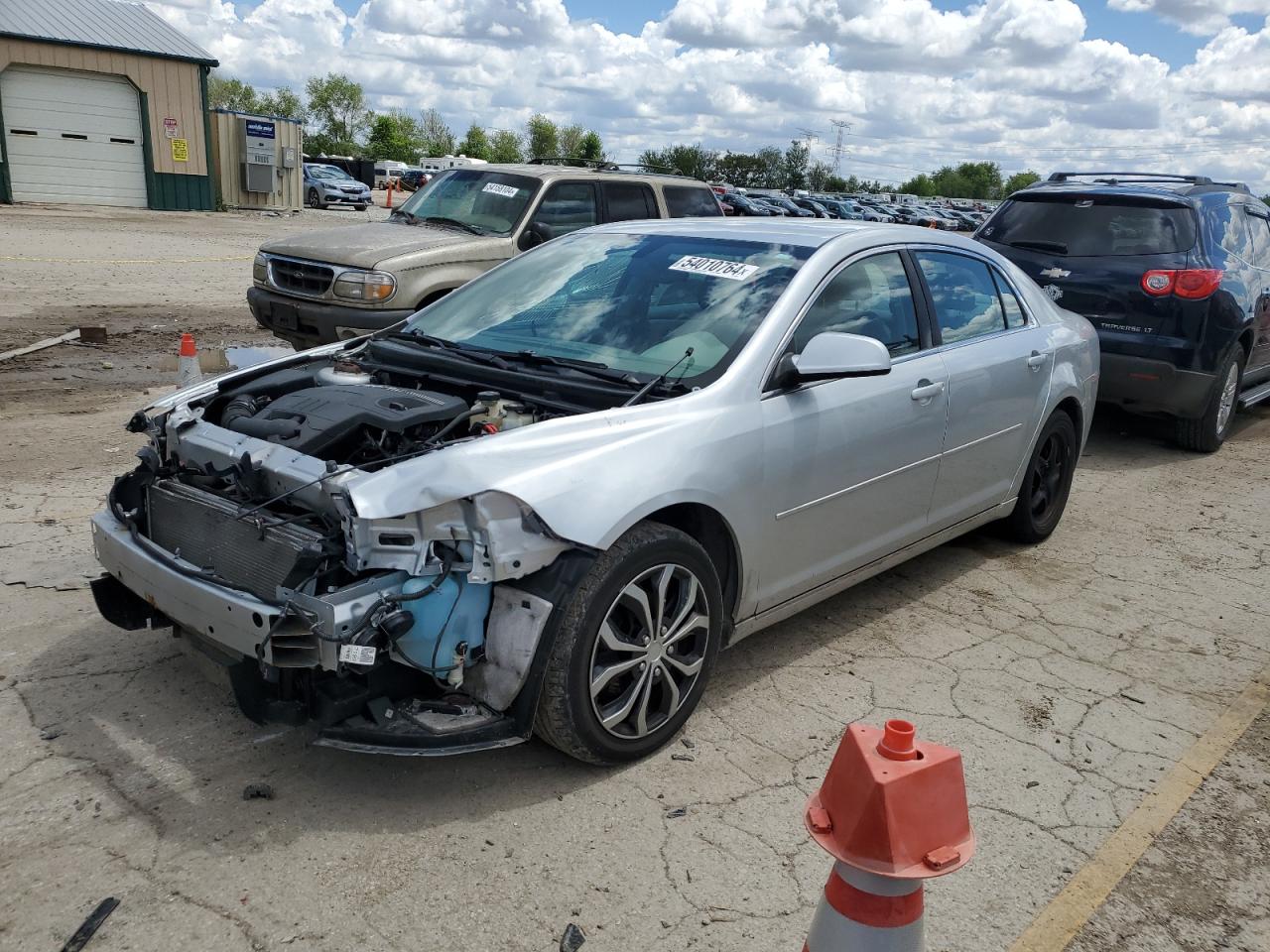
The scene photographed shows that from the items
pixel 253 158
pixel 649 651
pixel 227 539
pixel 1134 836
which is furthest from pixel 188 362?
pixel 253 158

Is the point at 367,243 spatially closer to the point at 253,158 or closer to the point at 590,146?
the point at 253,158

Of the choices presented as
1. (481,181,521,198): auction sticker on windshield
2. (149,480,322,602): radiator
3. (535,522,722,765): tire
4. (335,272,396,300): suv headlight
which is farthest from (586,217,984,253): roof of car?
(481,181,521,198): auction sticker on windshield

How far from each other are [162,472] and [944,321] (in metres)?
3.27

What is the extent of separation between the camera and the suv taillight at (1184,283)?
7.57 m

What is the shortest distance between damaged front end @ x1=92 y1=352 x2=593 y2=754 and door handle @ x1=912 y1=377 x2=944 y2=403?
188 cm

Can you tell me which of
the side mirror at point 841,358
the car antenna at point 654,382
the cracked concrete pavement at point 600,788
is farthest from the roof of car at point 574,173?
the side mirror at point 841,358

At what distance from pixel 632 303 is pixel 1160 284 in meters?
5.21

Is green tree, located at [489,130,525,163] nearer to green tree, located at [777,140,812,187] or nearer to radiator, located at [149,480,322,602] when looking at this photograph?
green tree, located at [777,140,812,187]

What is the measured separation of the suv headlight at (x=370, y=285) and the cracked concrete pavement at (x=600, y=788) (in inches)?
133

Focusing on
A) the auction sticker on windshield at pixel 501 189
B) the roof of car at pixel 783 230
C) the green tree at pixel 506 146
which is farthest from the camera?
the green tree at pixel 506 146

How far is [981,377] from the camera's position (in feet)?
15.7

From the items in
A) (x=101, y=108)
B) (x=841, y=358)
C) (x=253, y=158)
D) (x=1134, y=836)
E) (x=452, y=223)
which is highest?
(x=101, y=108)

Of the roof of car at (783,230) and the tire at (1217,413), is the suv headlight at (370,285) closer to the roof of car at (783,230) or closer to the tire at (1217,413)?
the roof of car at (783,230)

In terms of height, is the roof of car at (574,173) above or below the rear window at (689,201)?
above
